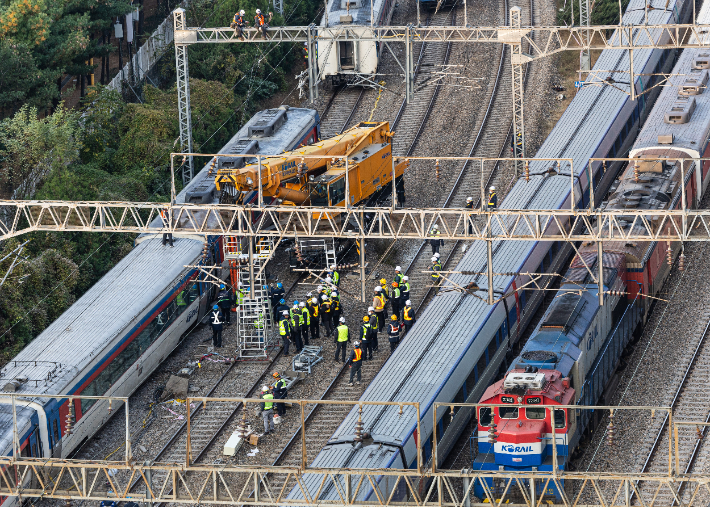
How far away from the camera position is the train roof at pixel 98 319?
39188 millimetres

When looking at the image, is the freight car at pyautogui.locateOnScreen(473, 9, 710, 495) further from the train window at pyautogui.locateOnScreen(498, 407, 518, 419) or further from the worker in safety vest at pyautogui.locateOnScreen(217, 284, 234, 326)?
the worker in safety vest at pyautogui.locateOnScreen(217, 284, 234, 326)

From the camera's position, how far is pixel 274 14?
63.2 metres

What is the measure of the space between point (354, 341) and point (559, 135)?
13.4 meters

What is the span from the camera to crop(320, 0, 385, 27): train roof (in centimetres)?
5778

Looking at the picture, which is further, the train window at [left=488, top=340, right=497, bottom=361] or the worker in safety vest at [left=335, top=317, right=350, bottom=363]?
the worker in safety vest at [left=335, top=317, right=350, bottom=363]

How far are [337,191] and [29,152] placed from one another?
517 inches

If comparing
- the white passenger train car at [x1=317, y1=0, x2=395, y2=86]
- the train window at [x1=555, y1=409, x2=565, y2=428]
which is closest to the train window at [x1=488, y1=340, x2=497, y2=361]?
the train window at [x1=555, y1=409, x2=565, y2=428]

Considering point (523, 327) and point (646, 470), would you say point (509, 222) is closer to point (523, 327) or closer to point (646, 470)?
point (523, 327)

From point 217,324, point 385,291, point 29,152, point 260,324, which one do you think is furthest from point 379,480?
point 29,152

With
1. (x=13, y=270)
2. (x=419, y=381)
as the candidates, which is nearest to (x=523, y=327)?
(x=419, y=381)

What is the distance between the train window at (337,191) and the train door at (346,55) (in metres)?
13.5

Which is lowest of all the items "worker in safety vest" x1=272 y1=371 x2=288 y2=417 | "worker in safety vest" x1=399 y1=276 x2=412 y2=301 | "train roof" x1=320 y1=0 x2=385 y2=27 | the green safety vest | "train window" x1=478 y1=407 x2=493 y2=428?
"worker in safety vest" x1=272 y1=371 x2=288 y2=417

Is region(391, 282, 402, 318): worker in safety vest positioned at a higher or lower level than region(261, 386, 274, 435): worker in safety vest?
higher

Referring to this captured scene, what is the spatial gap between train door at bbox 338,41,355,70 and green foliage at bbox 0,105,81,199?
1252 cm
